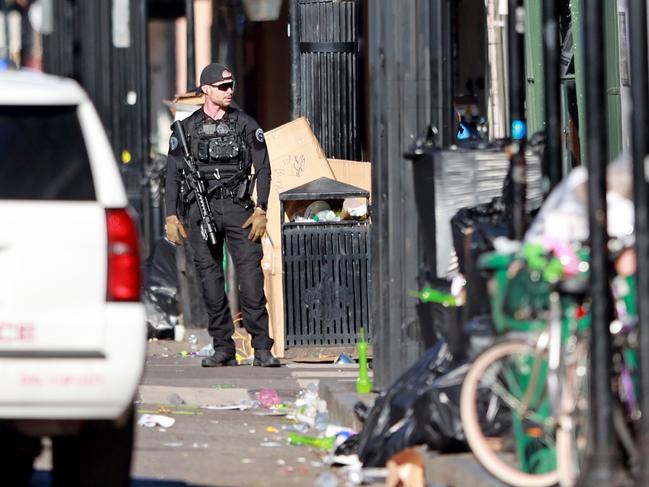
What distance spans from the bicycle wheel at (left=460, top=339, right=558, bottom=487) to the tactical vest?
5705 mm

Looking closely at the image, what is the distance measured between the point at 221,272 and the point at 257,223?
0.52 metres

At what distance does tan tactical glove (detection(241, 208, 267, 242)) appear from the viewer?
1307 centimetres

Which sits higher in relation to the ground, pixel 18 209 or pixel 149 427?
pixel 18 209

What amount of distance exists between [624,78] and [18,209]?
20.9 ft

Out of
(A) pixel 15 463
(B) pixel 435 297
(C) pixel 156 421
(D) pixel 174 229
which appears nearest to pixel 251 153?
(D) pixel 174 229

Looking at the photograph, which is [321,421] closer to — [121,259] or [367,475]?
[367,475]

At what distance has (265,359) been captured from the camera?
13320 mm

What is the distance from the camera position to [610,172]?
762 cm

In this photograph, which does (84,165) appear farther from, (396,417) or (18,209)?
(396,417)

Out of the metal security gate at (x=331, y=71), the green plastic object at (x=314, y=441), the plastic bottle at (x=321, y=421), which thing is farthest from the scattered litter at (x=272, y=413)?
the metal security gate at (x=331, y=71)

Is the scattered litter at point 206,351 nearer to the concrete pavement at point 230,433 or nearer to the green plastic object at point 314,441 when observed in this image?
the concrete pavement at point 230,433

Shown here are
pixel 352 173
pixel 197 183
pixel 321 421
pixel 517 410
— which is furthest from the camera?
pixel 352 173

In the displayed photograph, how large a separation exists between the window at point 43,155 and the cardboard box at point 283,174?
678 cm

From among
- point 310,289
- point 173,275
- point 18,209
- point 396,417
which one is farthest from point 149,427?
point 173,275
